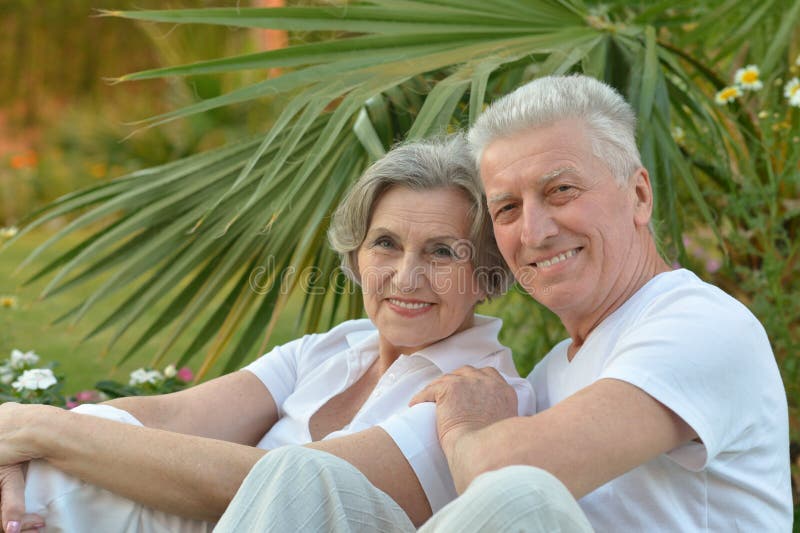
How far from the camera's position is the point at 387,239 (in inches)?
98.5

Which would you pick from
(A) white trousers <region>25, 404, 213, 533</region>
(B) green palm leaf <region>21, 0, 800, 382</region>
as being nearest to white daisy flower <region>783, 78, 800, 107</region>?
(B) green palm leaf <region>21, 0, 800, 382</region>

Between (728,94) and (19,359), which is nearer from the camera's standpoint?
(19,359)

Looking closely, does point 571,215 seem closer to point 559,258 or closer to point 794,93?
point 559,258

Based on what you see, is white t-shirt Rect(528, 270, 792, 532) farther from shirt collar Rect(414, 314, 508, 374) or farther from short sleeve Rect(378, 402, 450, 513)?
shirt collar Rect(414, 314, 508, 374)

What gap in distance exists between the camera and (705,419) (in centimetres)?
179

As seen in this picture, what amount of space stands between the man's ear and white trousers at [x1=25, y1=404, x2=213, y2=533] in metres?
1.15

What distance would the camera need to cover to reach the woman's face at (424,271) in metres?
2.41

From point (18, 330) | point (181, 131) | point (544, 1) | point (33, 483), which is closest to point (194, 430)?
point (33, 483)

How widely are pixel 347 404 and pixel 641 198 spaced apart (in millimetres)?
935

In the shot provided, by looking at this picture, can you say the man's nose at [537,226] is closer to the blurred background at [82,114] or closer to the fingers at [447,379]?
the fingers at [447,379]

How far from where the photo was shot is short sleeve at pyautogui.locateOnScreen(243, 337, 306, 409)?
2.70m

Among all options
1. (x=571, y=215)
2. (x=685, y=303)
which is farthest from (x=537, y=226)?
(x=685, y=303)

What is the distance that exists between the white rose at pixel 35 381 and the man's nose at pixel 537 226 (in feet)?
5.01

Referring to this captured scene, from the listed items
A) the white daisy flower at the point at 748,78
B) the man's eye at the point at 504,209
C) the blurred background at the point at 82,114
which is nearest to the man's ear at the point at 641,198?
the man's eye at the point at 504,209
